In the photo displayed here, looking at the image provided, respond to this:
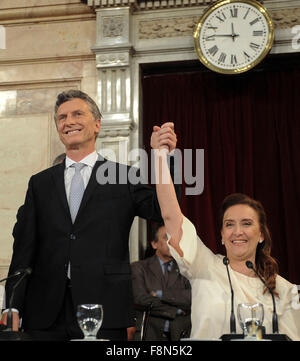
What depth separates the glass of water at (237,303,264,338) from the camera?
192 cm

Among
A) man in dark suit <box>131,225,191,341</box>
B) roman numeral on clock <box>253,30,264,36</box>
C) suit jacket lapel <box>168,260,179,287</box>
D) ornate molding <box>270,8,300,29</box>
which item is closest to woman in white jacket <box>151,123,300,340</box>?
man in dark suit <box>131,225,191,341</box>

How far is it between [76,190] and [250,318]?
1053 millimetres

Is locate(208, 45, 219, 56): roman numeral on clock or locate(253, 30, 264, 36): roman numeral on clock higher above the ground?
locate(253, 30, 264, 36): roman numeral on clock

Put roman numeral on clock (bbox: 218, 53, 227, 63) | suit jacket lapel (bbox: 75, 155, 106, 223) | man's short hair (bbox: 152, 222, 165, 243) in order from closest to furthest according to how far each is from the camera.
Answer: suit jacket lapel (bbox: 75, 155, 106, 223), man's short hair (bbox: 152, 222, 165, 243), roman numeral on clock (bbox: 218, 53, 227, 63)

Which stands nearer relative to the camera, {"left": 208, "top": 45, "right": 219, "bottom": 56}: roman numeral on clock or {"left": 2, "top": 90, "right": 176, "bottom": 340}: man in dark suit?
{"left": 2, "top": 90, "right": 176, "bottom": 340}: man in dark suit

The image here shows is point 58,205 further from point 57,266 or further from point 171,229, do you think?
point 171,229

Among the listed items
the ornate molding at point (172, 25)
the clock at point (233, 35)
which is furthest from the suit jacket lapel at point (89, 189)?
the ornate molding at point (172, 25)

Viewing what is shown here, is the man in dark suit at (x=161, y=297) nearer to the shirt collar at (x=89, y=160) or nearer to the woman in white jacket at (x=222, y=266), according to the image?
the woman in white jacket at (x=222, y=266)

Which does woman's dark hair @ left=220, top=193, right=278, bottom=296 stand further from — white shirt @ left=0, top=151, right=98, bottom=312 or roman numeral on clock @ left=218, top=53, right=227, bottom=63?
roman numeral on clock @ left=218, top=53, right=227, bottom=63

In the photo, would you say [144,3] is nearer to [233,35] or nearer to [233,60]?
[233,35]

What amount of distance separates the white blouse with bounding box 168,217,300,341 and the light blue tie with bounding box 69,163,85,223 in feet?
1.49

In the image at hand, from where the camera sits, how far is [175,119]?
5484 mm

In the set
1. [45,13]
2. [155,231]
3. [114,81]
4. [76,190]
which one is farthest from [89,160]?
[45,13]
